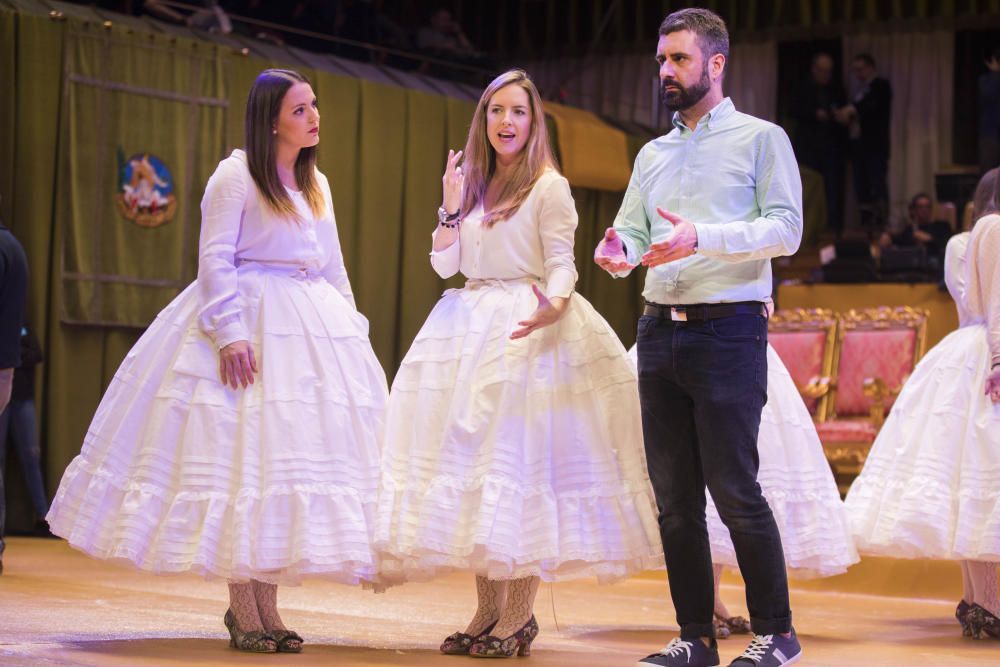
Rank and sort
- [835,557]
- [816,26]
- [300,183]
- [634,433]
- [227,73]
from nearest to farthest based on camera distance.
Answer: [634,433]
[300,183]
[835,557]
[227,73]
[816,26]

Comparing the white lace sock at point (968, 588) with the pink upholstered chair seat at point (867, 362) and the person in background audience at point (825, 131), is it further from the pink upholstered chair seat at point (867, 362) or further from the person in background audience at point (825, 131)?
the person in background audience at point (825, 131)

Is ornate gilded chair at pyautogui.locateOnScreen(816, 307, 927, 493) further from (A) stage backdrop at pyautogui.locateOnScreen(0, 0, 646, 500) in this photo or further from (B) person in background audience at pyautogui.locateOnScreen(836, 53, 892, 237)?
(B) person in background audience at pyautogui.locateOnScreen(836, 53, 892, 237)

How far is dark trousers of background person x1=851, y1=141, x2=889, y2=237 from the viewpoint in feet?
37.2

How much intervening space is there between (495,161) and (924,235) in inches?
256

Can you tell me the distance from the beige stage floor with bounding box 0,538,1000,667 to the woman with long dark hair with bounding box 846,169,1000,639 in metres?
0.28

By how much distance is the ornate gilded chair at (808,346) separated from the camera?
7797 mm

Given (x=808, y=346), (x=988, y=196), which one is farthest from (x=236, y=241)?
(x=808, y=346)

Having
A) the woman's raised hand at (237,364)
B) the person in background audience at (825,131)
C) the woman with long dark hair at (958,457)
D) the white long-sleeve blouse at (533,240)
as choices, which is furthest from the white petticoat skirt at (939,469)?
the person in background audience at (825,131)

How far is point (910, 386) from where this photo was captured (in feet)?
15.2

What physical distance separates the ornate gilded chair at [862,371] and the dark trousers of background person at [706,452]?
4.49 meters

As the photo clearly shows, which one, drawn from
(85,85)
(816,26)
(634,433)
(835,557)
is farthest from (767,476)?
(816,26)

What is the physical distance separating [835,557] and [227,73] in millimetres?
5177

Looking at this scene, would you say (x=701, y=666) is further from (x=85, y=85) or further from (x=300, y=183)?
(x=85, y=85)

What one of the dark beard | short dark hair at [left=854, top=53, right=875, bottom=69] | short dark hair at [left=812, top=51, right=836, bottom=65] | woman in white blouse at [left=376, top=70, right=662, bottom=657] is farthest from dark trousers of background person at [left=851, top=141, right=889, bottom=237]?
the dark beard
